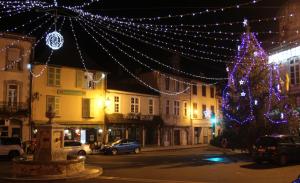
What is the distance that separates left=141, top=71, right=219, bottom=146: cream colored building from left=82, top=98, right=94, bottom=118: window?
36.9 feet

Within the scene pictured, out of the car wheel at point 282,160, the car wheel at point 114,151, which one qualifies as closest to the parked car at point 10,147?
the car wheel at point 114,151

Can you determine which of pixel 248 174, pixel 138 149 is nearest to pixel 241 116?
pixel 138 149

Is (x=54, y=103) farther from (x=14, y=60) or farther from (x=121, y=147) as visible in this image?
(x=121, y=147)

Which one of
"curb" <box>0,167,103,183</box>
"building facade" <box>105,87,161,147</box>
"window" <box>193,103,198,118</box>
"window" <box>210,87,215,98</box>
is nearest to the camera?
"curb" <box>0,167,103,183</box>

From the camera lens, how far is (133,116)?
4572 cm

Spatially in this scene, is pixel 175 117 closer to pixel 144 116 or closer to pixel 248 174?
pixel 144 116

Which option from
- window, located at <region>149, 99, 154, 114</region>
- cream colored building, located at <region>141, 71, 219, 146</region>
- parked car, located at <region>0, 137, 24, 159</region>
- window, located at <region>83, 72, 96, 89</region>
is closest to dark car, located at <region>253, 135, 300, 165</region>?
parked car, located at <region>0, 137, 24, 159</region>

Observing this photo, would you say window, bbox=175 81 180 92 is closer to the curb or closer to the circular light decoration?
the circular light decoration

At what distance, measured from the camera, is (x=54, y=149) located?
744 inches

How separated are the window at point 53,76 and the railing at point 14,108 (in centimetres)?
345

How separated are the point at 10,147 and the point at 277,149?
1833 cm

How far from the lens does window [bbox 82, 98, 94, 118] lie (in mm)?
40844

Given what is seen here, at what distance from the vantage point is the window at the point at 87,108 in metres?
40.8

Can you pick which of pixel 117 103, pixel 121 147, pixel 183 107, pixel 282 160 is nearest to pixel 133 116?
pixel 117 103
